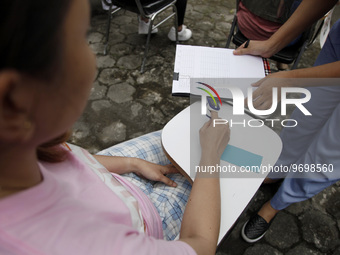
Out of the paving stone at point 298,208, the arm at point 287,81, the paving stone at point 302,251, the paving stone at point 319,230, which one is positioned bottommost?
the paving stone at point 302,251

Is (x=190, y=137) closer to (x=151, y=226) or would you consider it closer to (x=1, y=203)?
(x=151, y=226)

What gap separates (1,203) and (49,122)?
0.46 ft

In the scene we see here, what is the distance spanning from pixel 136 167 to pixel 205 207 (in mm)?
301

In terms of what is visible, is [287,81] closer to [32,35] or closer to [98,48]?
[32,35]

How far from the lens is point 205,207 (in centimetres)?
69

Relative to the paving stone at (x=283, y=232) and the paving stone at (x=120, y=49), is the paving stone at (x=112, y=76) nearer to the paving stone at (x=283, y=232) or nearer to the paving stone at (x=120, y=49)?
the paving stone at (x=120, y=49)

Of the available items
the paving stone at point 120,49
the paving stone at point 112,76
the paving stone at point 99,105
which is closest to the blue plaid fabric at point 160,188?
the paving stone at point 99,105

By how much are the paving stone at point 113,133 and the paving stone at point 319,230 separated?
1285mm

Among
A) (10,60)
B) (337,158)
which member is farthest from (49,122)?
(337,158)

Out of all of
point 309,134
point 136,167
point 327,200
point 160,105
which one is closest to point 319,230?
point 327,200

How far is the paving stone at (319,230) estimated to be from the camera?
4.49ft

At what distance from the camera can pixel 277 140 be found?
90cm

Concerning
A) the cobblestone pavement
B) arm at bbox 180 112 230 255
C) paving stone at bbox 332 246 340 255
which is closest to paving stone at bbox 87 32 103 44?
the cobblestone pavement

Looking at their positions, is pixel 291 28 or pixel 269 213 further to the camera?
pixel 269 213
